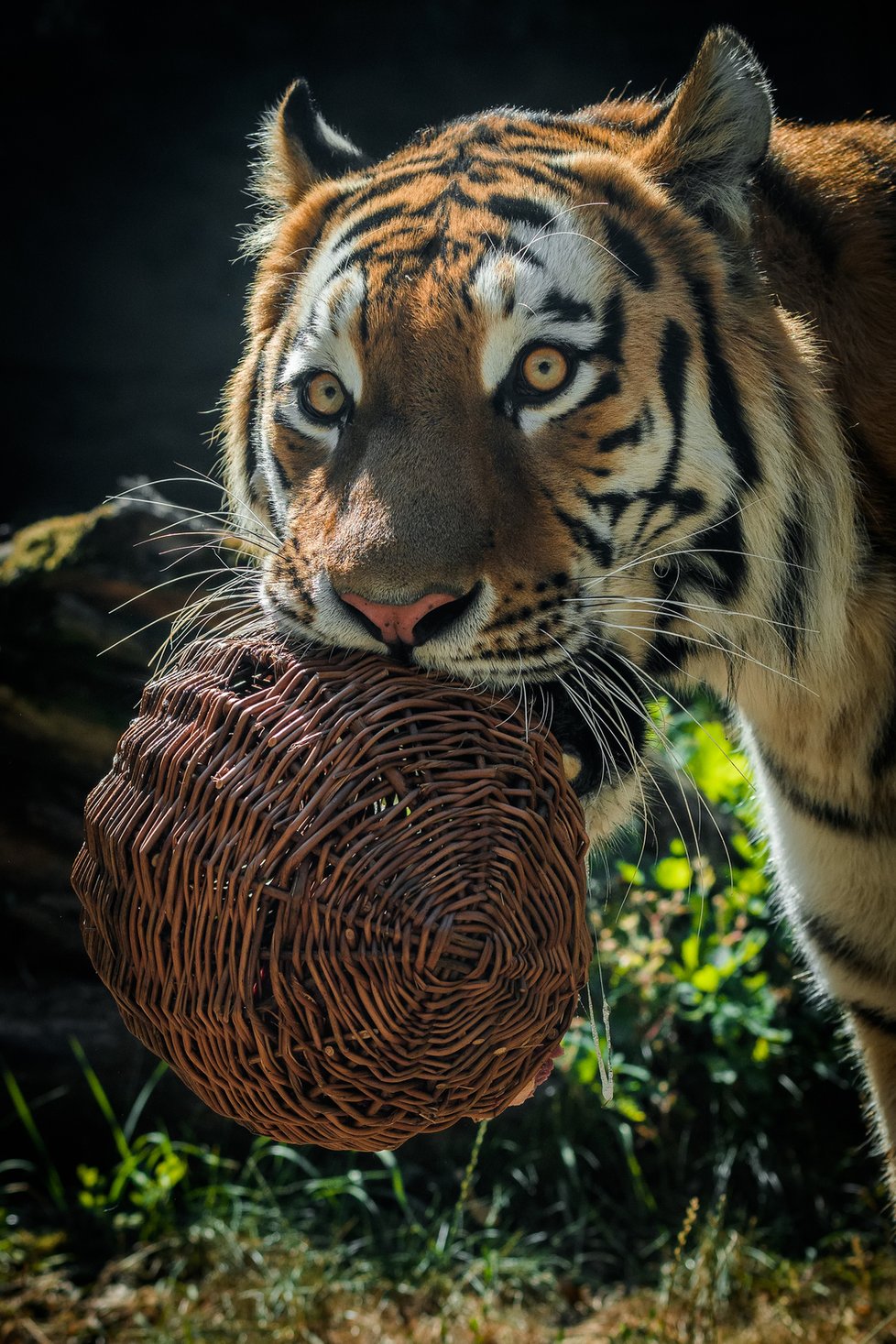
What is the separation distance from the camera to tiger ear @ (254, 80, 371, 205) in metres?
2.46

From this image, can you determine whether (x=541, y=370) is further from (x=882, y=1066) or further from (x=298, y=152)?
(x=882, y=1066)

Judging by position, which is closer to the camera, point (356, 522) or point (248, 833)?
point (248, 833)

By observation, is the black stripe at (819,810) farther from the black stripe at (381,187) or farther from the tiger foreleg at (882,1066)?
the black stripe at (381,187)

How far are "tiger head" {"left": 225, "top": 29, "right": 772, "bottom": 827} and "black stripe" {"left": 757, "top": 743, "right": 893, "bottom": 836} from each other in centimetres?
44

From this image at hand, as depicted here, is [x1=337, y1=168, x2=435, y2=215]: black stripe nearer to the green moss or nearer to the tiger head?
the tiger head

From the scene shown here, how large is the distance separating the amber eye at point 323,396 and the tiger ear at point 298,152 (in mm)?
681

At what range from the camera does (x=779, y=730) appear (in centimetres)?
232

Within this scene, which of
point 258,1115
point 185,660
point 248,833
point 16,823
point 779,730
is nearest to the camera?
point 248,833

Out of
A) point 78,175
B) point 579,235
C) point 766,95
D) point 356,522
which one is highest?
point 78,175

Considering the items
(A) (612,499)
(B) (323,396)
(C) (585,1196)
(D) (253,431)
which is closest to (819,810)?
(A) (612,499)

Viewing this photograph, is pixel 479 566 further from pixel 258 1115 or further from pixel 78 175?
pixel 78 175

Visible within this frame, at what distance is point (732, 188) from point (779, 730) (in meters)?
1.00

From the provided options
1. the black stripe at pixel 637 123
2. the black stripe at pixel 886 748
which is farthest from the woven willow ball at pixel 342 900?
the black stripe at pixel 637 123

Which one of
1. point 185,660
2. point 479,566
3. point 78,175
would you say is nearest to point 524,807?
point 479,566
